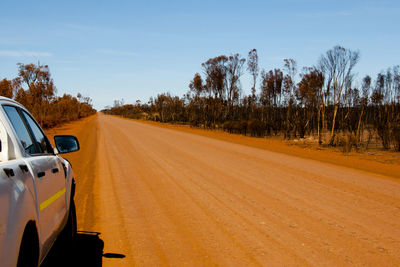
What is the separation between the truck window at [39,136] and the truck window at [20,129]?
0.81 feet

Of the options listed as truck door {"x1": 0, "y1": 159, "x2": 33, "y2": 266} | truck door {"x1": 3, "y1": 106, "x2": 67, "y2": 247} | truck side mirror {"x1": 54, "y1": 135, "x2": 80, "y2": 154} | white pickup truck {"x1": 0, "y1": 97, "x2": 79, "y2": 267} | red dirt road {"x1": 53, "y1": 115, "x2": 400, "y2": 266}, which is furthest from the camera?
red dirt road {"x1": 53, "y1": 115, "x2": 400, "y2": 266}

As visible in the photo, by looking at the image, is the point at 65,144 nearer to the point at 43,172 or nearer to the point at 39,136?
the point at 39,136

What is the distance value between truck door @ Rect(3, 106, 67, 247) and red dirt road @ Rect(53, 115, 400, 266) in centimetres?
110

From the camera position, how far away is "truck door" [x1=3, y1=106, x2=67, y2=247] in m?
2.86

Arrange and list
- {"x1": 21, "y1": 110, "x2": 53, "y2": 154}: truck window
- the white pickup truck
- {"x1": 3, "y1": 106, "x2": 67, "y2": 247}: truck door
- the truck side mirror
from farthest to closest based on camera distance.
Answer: the truck side mirror < {"x1": 21, "y1": 110, "x2": 53, "y2": 154}: truck window < {"x1": 3, "y1": 106, "x2": 67, "y2": 247}: truck door < the white pickup truck

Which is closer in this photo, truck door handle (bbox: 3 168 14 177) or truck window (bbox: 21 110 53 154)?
truck door handle (bbox: 3 168 14 177)

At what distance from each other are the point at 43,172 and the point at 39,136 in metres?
0.96

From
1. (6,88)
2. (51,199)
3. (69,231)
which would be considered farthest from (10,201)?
(6,88)

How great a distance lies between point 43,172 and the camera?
Result: 300 cm

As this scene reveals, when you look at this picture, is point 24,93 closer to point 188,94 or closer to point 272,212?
point 188,94

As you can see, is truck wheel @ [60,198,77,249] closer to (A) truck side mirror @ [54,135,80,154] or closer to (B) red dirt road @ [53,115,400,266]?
(B) red dirt road @ [53,115,400,266]

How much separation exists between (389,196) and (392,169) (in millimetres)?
5092

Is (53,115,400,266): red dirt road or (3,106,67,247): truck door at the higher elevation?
(3,106,67,247): truck door

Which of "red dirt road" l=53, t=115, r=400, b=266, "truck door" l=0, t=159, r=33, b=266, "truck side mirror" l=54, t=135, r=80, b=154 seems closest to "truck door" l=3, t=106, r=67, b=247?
"truck side mirror" l=54, t=135, r=80, b=154
